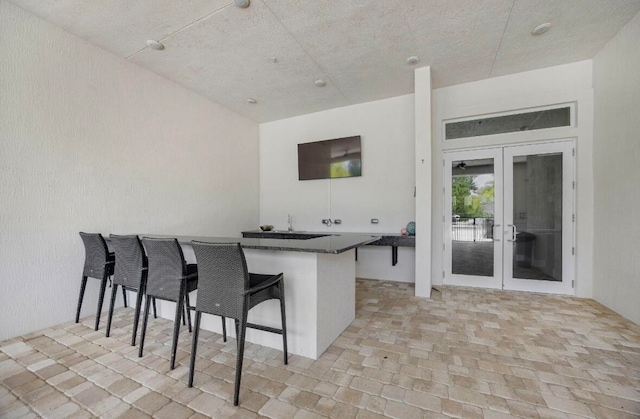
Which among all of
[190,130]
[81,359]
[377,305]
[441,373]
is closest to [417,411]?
[441,373]

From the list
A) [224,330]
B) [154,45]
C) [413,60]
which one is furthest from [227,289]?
[413,60]

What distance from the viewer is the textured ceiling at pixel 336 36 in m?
2.51

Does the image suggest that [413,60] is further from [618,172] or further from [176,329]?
[176,329]

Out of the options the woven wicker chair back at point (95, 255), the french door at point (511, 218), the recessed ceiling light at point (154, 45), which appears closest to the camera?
the woven wicker chair back at point (95, 255)

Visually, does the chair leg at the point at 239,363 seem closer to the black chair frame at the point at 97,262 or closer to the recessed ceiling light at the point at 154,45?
the black chair frame at the point at 97,262

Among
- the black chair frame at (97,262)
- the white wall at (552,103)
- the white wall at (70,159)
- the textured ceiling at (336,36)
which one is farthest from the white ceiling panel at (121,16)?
the white wall at (552,103)

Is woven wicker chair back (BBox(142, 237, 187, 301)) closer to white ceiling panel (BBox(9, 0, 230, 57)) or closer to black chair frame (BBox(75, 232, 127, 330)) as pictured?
black chair frame (BBox(75, 232, 127, 330))

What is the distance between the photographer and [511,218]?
3900mm

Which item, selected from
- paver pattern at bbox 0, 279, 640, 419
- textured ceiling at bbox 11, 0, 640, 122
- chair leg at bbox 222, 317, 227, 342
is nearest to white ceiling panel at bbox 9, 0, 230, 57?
textured ceiling at bbox 11, 0, 640, 122

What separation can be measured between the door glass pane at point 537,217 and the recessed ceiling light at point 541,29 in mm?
1629

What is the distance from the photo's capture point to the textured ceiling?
2.51 meters

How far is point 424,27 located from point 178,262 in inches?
131

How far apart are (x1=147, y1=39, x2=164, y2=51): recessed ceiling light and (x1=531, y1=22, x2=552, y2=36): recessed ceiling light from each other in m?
4.18

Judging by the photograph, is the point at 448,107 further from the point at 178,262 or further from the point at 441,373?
the point at 178,262
